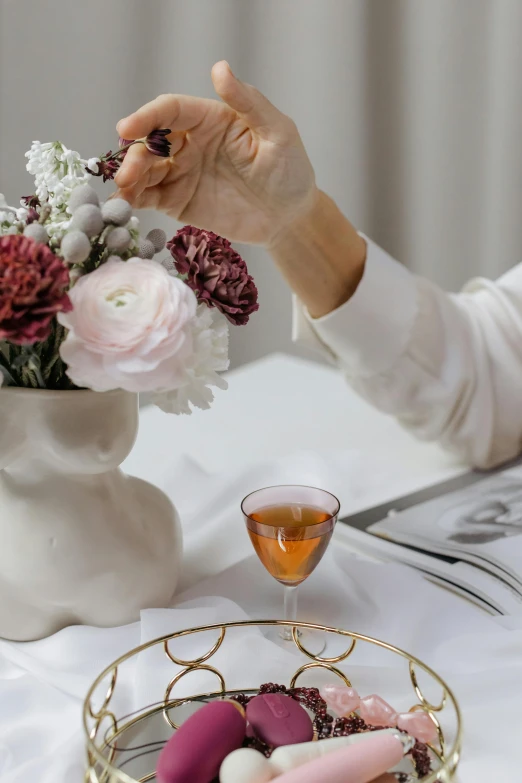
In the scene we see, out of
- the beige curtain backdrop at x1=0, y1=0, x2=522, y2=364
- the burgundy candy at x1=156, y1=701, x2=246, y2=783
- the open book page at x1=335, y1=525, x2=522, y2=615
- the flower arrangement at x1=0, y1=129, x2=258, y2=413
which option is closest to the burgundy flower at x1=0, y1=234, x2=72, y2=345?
the flower arrangement at x1=0, y1=129, x2=258, y2=413

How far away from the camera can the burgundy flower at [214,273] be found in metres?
0.62

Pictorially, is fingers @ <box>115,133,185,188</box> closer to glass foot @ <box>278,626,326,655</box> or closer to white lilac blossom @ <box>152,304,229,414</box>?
white lilac blossom @ <box>152,304,229,414</box>

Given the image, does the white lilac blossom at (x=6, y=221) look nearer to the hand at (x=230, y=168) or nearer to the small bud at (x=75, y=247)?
the small bud at (x=75, y=247)

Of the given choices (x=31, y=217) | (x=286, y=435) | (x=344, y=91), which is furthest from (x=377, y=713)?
(x=344, y=91)

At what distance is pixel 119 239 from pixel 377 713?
1.11 ft

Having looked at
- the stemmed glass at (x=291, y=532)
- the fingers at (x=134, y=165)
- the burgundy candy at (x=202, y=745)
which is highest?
the fingers at (x=134, y=165)

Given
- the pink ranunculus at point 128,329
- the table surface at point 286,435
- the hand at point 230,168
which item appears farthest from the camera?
the table surface at point 286,435

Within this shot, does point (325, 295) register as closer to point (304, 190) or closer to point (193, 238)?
point (304, 190)

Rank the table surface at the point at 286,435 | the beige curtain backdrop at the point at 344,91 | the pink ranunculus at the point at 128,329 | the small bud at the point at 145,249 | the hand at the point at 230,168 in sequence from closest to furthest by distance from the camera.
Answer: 1. the pink ranunculus at the point at 128,329
2. the small bud at the point at 145,249
3. the hand at the point at 230,168
4. the table surface at the point at 286,435
5. the beige curtain backdrop at the point at 344,91

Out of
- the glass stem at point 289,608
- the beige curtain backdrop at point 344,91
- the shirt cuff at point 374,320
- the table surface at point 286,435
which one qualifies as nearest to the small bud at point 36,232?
the glass stem at point 289,608

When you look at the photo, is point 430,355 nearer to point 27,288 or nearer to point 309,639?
point 309,639

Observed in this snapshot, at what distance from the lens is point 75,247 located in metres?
0.56

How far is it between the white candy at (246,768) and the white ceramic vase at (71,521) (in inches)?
9.9

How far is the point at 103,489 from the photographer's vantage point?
2.22 feet
